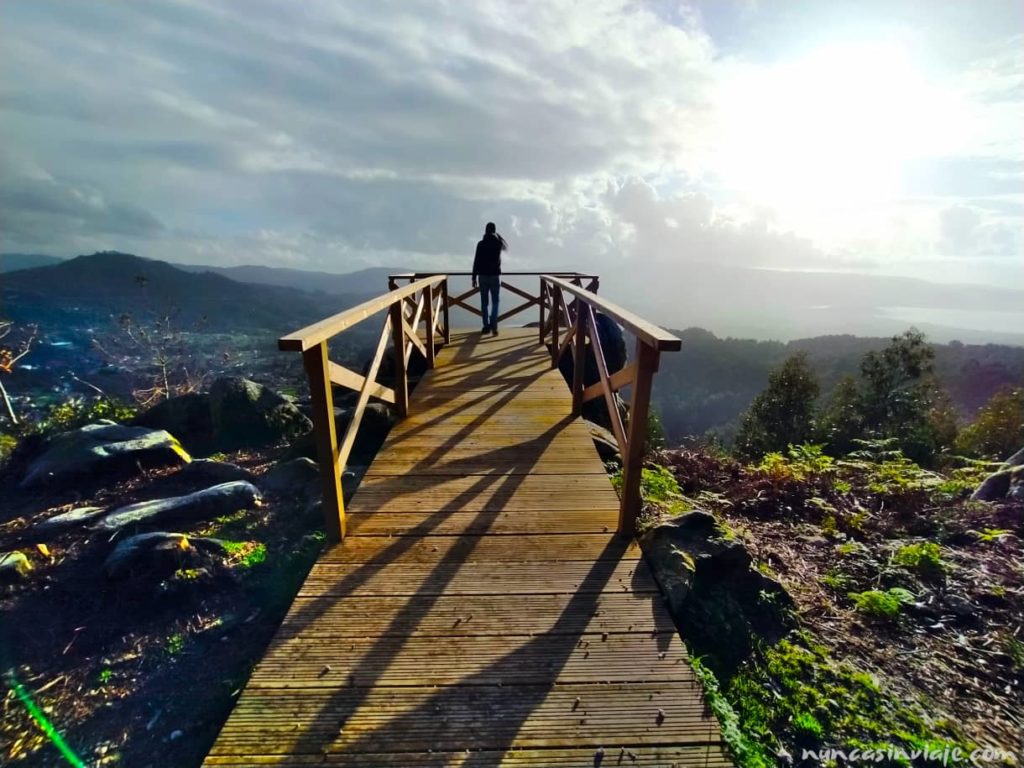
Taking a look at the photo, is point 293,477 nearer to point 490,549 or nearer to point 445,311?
point 490,549

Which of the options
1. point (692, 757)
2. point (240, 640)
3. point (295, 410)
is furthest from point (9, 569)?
point (692, 757)

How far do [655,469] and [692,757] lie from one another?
12.2 ft

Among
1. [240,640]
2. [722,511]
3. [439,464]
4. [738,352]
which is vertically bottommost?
[738,352]

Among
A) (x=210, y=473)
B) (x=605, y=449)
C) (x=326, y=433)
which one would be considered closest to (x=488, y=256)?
(x=605, y=449)

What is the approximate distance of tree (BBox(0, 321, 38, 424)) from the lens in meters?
10.3

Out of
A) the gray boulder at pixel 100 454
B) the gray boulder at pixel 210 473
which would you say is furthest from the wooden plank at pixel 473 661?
the gray boulder at pixel 100 454

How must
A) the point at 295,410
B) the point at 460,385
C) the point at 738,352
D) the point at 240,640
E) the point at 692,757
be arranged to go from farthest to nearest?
the point at 738,352, the point at 295,410, the point at 460,385, the point at 240,640, the point at 692,757

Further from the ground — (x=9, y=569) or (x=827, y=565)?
(x=827, y=565)

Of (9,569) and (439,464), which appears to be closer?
(9,569)

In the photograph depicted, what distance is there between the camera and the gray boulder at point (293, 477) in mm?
5270

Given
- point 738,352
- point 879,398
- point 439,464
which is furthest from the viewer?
point 738,352

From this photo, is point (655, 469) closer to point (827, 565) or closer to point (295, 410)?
point (827, 565)

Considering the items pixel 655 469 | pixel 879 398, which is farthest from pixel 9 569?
pixel 879 398

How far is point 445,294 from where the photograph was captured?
8.98 metres
